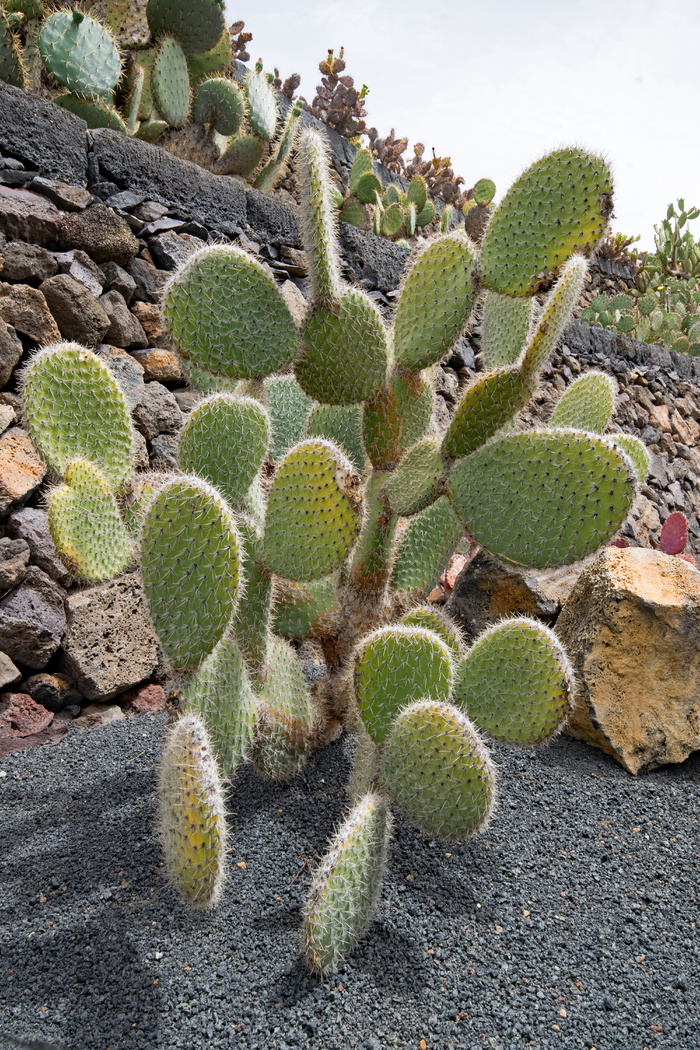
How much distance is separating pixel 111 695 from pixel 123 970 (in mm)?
1294

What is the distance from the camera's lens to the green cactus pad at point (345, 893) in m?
1.12

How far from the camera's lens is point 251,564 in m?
1.49

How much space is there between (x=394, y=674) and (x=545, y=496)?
46cm

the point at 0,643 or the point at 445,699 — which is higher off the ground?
the point at 445,699

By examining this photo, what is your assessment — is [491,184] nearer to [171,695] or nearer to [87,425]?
[87,425]

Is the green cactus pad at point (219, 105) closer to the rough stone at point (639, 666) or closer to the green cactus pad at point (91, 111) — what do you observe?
the green cactus pad at point (91, 111)

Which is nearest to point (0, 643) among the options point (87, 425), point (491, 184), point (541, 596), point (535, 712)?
point (87, 425)

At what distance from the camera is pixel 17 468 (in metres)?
2.22

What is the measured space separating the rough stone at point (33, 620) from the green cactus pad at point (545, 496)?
4.55 ft

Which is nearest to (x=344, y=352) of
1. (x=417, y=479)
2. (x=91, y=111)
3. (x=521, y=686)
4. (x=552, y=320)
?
(x=417, y=479)

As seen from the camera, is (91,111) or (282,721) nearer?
(282,721)

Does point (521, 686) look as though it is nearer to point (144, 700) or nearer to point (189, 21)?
point (144, 700)

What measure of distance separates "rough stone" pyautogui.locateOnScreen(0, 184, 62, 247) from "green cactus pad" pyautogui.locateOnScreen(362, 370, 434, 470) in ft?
4.92

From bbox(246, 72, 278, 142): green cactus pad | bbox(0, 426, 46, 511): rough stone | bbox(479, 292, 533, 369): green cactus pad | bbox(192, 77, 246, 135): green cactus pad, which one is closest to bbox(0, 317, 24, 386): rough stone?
bbox(0, 426, 46, 511): rough stone
